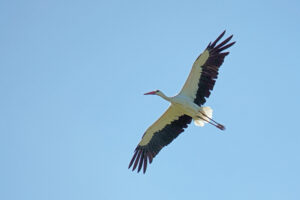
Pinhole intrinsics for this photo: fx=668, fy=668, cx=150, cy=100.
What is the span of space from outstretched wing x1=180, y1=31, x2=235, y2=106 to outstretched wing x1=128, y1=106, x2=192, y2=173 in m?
1.01

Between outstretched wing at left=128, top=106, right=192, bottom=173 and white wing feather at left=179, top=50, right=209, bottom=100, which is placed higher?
white wing feather at left=179, top=50, right=209, bottom=100

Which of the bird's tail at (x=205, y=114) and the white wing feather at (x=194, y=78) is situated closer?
the white wing feather at (x=194, y=78)

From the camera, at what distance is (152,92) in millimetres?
18188

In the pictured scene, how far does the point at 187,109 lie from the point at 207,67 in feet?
3.96

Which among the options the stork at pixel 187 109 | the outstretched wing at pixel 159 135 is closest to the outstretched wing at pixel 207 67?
the stork at pixel 187 109

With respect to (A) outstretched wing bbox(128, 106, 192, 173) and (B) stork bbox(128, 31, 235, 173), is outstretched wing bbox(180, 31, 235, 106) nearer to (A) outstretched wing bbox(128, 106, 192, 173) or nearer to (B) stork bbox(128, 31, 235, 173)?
(B) stork bbox(128, 31, 235, 173)

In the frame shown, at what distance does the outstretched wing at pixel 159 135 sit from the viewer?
17.9 m

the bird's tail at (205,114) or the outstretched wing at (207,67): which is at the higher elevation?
the outstretched wing at (207,67)

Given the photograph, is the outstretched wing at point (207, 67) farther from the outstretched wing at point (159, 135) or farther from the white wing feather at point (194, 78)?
the outstretched wing at point (159, 135)

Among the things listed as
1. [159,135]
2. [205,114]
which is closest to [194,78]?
[205,114]

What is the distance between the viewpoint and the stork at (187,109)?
1716 cm

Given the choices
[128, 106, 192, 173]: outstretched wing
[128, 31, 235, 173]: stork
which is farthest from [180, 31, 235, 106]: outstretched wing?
[128, 106, 192, 173]: outstretched wing

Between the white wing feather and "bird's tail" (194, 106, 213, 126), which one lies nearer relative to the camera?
the white wing feather

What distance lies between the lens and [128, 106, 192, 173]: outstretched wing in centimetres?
1791
